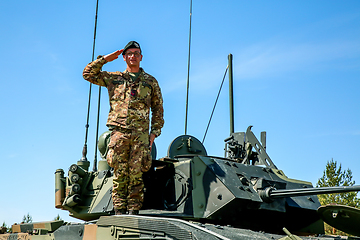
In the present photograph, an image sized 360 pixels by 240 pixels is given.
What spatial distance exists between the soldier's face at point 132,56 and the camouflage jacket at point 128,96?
0.56ft

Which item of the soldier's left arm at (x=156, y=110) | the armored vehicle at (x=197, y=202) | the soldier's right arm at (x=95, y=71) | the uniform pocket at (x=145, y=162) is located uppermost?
the soldier's right arm at (x=95, y=71)

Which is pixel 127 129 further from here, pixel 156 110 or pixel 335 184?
pixel 335 184

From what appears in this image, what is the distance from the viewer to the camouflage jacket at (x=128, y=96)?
670 centimetres

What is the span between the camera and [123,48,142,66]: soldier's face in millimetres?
6902

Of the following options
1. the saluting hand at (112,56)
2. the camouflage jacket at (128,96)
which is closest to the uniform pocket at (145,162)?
the camouflage jacket at (128,96)

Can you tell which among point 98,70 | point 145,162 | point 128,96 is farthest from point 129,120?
point 98,70

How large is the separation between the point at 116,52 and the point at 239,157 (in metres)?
3.60

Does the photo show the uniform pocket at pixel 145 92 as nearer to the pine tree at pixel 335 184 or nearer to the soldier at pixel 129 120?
the soldier at pixel 129 120

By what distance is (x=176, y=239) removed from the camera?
16.1 feet

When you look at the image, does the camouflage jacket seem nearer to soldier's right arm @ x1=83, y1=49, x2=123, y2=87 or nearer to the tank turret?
soldier's right arm @ x1=83, y1=49, x2=123, y2=87

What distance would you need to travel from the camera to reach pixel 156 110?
7.16 m

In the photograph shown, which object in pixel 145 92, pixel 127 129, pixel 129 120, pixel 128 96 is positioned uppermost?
pixel 145 92

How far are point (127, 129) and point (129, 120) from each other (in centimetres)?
13

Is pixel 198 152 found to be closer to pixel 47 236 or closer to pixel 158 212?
pixel 158 212
